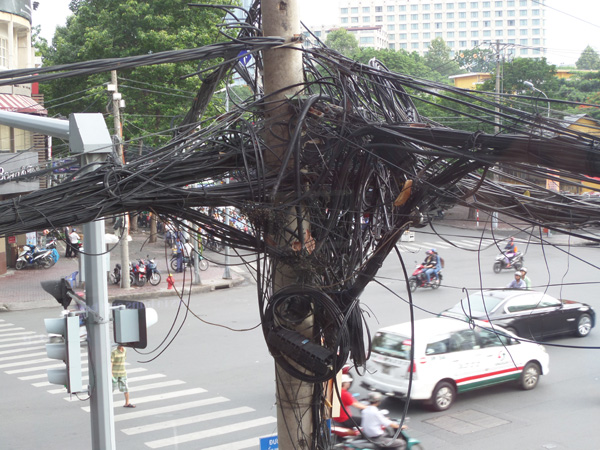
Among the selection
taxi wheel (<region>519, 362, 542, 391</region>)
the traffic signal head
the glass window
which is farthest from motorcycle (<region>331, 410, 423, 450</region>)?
the traffic signal head

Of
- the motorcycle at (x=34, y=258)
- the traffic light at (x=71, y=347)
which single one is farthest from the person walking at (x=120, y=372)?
the motorcycle at (x=34, y=258)

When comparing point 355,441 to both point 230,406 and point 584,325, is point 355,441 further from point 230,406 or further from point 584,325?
point 584,325

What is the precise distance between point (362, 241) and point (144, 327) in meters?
2.22

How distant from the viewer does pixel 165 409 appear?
10766 millimetres

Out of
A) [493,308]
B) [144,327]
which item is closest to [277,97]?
[144,327]

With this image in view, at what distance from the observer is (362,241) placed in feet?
15.2

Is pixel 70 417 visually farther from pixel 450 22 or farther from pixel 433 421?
pixel 450 22

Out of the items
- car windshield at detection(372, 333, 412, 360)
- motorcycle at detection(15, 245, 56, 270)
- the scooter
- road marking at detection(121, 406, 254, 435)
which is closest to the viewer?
the scooter

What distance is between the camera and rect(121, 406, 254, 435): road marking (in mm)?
9930

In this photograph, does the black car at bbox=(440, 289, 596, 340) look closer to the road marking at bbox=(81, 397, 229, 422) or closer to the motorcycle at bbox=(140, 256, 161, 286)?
the road marking at bbox=(81, 397, 229, 422)

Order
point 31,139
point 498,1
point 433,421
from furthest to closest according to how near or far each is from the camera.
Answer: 1. point 498,1
2. point 31,139
3. point 433,421

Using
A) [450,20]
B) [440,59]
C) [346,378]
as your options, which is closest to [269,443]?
[346,378]

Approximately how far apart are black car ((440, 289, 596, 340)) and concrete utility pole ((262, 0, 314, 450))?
10.1m

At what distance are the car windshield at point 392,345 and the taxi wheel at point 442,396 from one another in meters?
0.69
